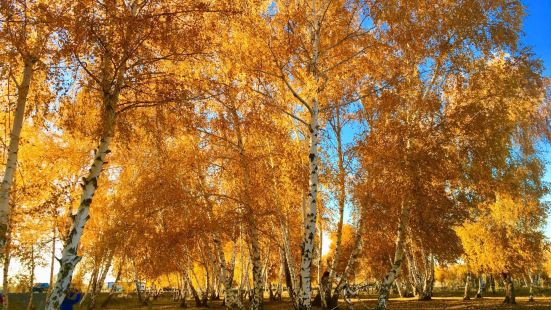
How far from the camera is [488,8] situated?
12969 millimetres

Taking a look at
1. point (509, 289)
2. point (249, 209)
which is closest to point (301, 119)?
point (249, 209)

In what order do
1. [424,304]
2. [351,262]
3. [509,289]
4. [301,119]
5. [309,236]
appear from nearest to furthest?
1. [309,236]
2. [301,119]
3. [351,262]
4. [424,304]
5. [509,289]

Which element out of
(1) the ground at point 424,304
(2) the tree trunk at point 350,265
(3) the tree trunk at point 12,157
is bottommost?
(1) the ground at point 424,304

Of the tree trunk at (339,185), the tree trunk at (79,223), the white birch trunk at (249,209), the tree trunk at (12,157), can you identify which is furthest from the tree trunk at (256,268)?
the tree trunk at (12,157)

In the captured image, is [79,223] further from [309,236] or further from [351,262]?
[351,262]

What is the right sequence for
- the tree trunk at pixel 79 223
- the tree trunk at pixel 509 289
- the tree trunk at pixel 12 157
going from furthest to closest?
the tree trunk at pixel 509 289 < the tree trunk at pixel 12 157 < the tree trunk at pixel 79 223

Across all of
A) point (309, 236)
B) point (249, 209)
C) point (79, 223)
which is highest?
point (249, 209)

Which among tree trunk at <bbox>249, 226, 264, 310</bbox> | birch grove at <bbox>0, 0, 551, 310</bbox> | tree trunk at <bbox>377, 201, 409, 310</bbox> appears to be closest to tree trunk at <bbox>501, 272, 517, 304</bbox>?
birch grove at <bbox>0, 0, 551, 310</bbox>

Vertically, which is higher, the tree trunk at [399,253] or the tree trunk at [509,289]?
the tree trunk at [399,253]

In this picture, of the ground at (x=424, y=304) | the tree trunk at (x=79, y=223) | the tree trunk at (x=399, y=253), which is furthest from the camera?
the ground at (x=424, y=304)

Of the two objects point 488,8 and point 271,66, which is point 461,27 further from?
point 271,66

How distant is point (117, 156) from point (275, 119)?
9.20 meters

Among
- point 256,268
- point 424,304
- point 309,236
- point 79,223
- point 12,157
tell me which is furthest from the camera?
point 424,304

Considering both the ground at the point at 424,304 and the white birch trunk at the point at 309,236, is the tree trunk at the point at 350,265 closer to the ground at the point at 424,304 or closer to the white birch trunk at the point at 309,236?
the ground at the point at 424,304
